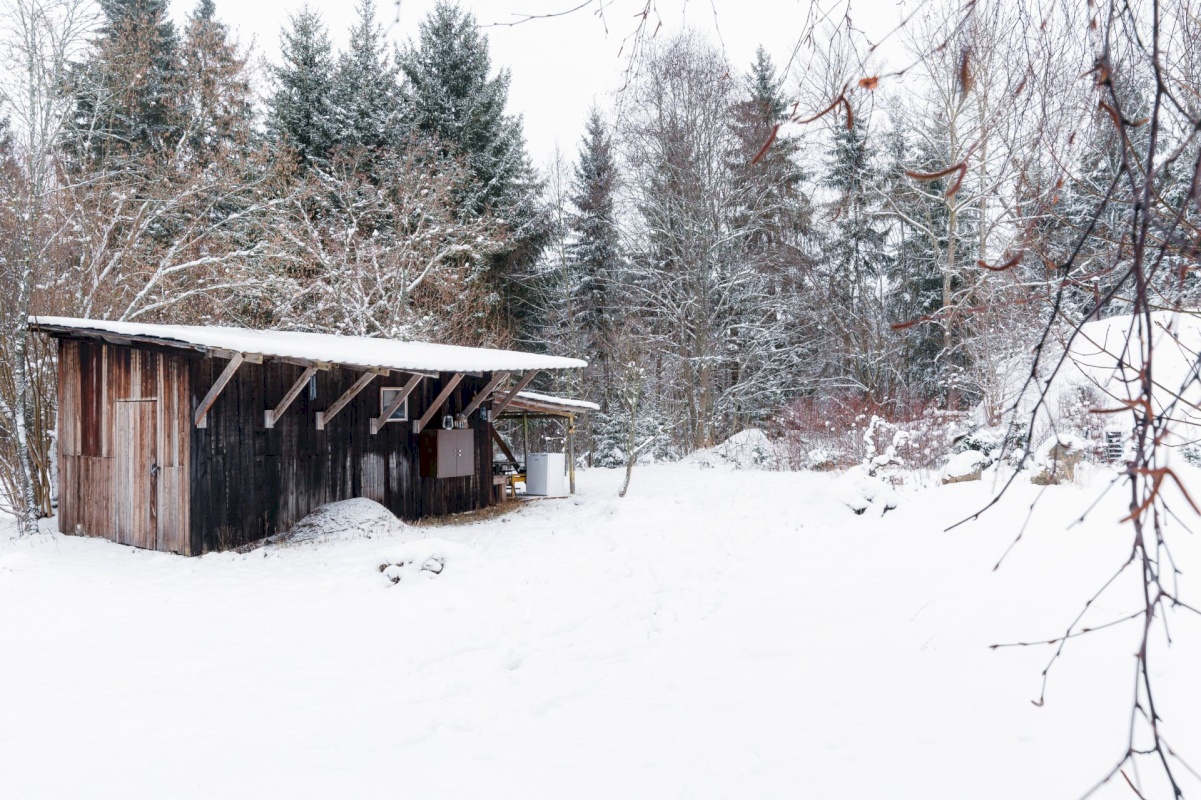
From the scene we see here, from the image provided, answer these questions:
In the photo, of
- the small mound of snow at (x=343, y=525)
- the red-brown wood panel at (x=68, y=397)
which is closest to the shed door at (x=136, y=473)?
the red-brown wood panel at (x=68, y=397)

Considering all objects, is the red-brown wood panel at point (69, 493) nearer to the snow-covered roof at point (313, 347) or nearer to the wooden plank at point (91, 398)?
the wooden plank at point (91, 398)

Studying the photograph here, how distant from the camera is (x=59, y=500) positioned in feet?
29.7

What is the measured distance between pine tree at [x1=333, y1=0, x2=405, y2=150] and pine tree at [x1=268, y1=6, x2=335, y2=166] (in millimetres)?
276

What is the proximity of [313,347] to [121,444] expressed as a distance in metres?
2.34

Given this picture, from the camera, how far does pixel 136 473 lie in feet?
27.8

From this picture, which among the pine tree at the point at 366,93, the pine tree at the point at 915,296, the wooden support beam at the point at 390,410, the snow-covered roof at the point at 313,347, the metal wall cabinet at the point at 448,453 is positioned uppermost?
the pine tree at the point at 366,93

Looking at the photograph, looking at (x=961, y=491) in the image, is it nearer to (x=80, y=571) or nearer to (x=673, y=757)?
(x=673, y=757)

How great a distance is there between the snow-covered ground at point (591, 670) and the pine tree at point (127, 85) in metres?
7.55

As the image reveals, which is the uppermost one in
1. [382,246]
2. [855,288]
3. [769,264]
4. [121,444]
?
[382,246]

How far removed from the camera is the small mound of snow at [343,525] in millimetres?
9000

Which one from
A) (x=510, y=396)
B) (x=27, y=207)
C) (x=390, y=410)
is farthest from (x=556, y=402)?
(x=27, y=207)

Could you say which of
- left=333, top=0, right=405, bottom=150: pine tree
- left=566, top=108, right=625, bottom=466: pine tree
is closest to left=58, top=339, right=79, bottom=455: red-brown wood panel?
left=333, top=0, right=405, bottom=150: pine tree

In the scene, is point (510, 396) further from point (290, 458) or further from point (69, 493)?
point (69, 493)

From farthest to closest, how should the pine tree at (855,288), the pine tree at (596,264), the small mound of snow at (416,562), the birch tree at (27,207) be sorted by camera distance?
1. the pine tree at (596,264)
2. the pine tree at (855,288)
3. the birch tree at (27,207)
4. the small mound of snow at (416,562)
